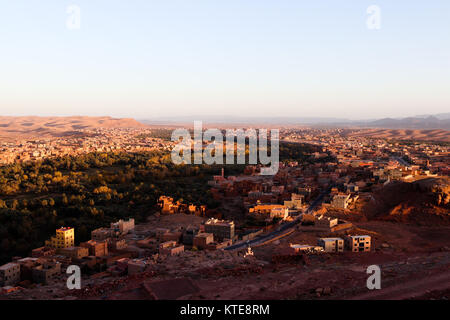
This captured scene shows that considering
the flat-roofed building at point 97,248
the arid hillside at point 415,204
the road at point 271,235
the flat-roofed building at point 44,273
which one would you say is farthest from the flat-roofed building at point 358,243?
the flat-roofed building at point 44,273

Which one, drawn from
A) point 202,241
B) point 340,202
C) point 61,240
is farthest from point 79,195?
point 340,202

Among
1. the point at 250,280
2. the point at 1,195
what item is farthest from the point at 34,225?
the point at 250,280

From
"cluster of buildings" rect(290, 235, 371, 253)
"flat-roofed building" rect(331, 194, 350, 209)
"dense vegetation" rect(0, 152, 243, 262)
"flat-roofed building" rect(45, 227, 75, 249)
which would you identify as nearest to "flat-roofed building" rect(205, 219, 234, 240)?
"cluster of buildings" rect(290, 235, 371, 253)

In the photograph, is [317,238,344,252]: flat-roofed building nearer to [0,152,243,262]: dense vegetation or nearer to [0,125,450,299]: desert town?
[0,125,450,299]: desert town

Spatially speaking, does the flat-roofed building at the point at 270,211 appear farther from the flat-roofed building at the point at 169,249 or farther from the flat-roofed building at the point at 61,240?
the flat-roofed building at the point at 61,240

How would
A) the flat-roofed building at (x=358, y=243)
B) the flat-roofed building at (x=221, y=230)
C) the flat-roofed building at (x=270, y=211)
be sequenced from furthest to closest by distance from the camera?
the flat-roofed building at (x=270, y=211) < the flat-roofed building at (x=221, y=230) < the flat-roofed building at (x=358, y=243)
